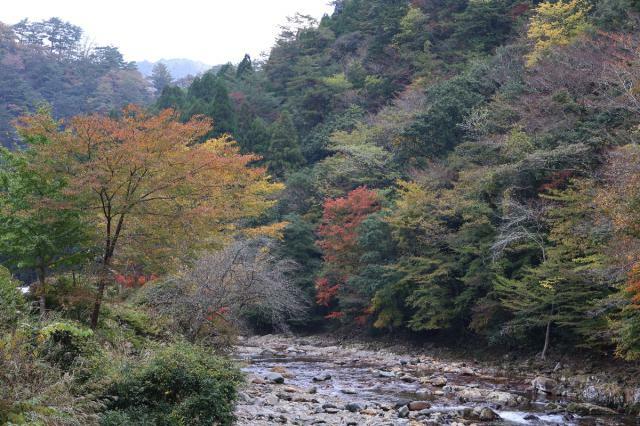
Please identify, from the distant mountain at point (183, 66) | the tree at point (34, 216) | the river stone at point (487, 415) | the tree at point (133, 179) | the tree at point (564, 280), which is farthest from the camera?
the distant mountain at point (183, 66)

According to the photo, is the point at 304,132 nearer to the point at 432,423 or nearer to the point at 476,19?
the point at 476,19

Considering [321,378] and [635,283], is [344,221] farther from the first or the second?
[635,283]

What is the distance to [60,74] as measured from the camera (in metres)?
63.7

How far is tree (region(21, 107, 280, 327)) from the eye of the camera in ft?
39.4

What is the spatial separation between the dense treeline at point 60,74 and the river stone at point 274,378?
45.9 m

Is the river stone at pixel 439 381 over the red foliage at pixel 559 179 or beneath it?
beneath

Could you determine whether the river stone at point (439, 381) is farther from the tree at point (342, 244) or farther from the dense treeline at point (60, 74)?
the dense treeline at point (60, 74)

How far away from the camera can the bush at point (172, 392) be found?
8281 millimetres

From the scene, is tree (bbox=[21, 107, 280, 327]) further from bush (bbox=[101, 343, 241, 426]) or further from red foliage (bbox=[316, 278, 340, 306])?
red foliage (bbox=[316, 278, 340, 306])

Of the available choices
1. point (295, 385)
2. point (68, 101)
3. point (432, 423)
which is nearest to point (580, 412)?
point (432, 423)

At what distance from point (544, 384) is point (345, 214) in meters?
16.0

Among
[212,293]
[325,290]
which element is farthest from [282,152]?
[212,293]

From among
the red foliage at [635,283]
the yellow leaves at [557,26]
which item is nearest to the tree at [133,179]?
the red foliage at [635,283]

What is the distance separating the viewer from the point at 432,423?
12.7 m
